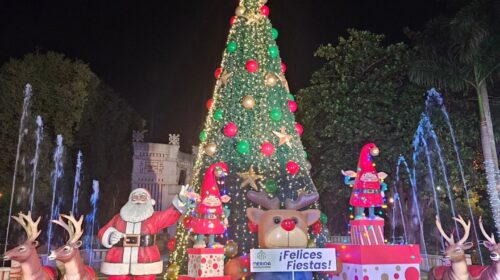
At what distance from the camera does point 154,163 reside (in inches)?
848

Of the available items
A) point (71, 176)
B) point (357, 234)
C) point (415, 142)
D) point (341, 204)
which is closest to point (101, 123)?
point (71, 176)

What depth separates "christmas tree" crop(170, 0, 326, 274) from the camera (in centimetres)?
989

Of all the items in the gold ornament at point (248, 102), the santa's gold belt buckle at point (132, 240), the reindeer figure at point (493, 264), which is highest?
the gold ornament at point (248, 102)

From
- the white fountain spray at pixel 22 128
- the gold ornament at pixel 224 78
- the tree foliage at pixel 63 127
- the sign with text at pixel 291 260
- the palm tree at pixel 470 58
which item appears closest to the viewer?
the sign with text at pixel 291 260

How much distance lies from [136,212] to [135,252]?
675 millimetres

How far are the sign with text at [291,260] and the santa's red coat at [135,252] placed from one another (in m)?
1.67

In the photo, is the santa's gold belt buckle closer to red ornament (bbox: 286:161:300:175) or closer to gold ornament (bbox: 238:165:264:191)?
gold ornament (bbox: 238:165:264:191)

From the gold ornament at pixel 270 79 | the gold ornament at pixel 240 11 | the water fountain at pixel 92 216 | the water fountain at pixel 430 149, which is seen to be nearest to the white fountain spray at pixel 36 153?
the water fountain at pixel 92 216

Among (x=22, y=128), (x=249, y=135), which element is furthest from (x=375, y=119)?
(x=22, y=128)

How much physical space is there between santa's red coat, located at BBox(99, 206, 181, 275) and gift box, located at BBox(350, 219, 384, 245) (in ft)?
11.2

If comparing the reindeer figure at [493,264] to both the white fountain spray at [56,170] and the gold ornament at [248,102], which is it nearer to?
the gold ornament at [248,102]

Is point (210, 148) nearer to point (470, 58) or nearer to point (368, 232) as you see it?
point (368, 232)

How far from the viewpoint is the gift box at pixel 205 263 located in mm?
7273

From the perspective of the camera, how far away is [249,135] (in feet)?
34.2
